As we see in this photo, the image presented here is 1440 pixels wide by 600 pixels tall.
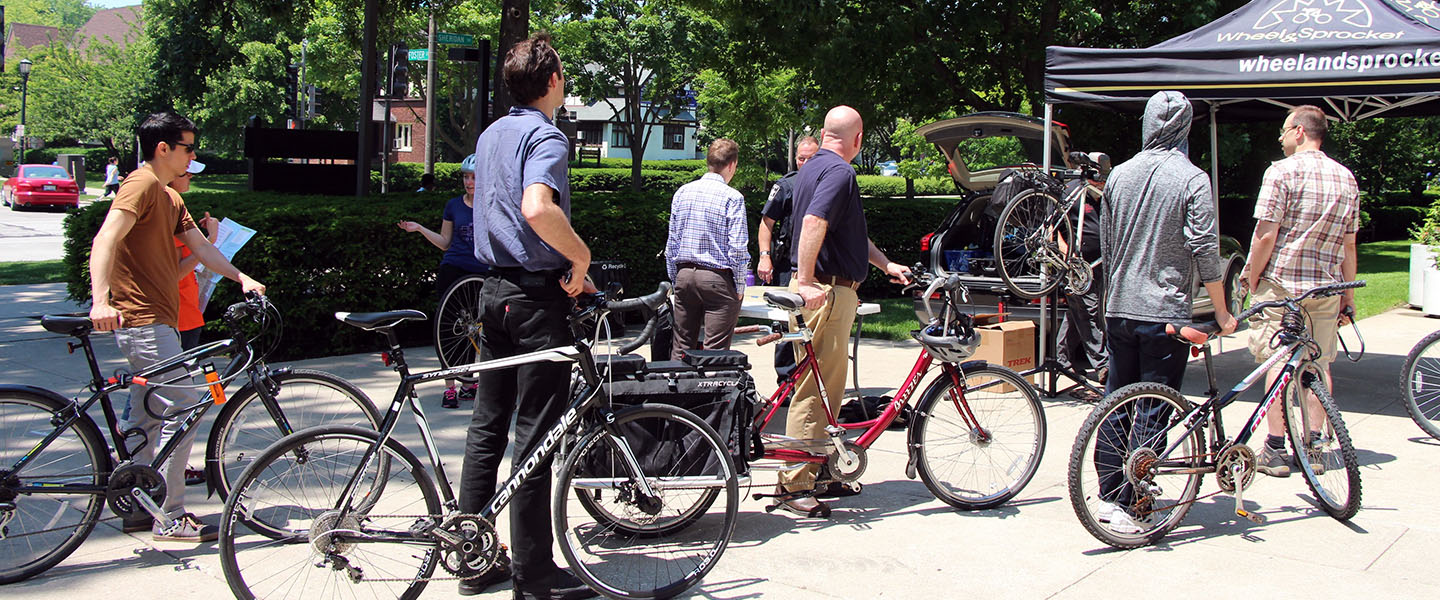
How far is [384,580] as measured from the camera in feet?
12.5

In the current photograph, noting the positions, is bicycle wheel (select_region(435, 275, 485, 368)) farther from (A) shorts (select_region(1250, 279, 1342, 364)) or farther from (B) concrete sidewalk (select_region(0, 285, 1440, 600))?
(A) shorts (select_region(1250, 279, 1342, 364))

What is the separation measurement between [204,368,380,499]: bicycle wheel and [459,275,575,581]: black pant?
2.67ft

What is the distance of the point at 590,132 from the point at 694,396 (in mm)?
74592

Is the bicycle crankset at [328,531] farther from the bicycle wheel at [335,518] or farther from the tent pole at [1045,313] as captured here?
the tent pole at [1045,313]

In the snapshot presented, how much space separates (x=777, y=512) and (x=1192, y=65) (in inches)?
181

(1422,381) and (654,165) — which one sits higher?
(654,165)

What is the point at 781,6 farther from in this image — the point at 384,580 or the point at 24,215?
the point at 24,215

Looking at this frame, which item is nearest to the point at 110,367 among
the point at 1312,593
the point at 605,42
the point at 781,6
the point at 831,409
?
the point at 831,409

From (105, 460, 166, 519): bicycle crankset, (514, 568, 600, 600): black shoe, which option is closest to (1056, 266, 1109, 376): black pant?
(514, 568, 600, 600): black shoe

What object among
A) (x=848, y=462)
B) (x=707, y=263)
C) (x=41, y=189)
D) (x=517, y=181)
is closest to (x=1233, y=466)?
(x=848, y=462)

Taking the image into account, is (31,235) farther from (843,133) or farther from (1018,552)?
(1018,552)

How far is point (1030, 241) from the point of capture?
7801mm

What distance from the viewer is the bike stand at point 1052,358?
774cm

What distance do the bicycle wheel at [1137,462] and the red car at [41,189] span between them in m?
32.9
